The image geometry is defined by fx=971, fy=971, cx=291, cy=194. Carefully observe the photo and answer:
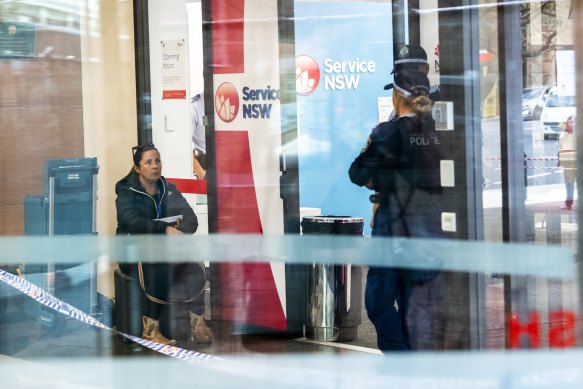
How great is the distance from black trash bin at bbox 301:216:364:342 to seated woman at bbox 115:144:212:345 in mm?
604

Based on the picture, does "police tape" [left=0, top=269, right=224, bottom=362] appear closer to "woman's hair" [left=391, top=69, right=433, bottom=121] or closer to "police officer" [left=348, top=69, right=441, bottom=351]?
"police officer" [left=348, top=69, right=441, bottom=351]

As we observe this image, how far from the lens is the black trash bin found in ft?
16.4

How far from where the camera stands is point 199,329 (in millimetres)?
5188

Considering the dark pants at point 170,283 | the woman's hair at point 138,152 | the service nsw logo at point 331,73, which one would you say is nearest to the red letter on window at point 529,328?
the service nsw logo at point 331,73

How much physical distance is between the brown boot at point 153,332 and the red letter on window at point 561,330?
92.8 inches

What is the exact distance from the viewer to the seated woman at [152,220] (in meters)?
5.08

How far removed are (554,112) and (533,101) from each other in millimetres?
121

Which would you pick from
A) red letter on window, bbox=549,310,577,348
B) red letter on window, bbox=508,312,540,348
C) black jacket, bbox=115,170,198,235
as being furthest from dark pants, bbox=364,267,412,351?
black jacket, bbox=115,170,198,235

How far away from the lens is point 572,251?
3355 mm

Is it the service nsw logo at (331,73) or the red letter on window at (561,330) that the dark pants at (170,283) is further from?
the red letter on window at (561,330)

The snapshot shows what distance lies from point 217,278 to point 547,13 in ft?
8.26

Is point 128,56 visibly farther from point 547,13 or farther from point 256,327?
point 547,13

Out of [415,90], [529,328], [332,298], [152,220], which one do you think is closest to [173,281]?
[152,220]

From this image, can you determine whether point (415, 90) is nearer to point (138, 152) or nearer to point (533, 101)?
point (533, 101)
